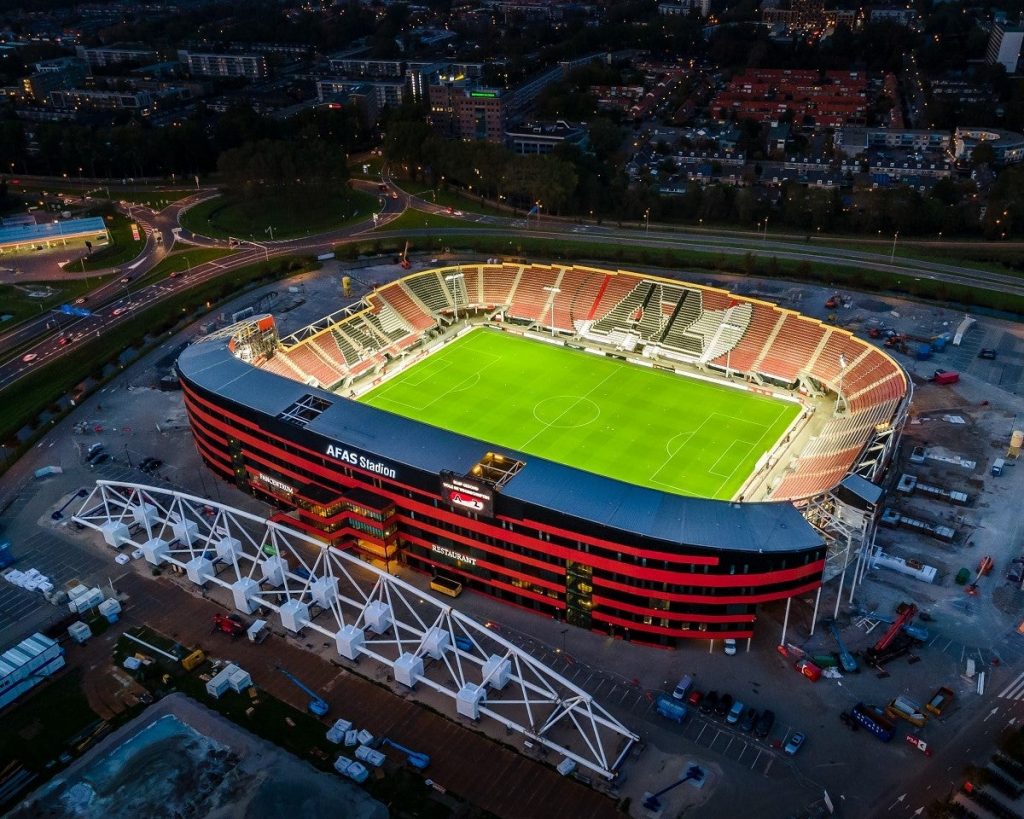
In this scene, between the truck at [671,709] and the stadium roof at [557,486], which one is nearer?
the truck at [671,709]

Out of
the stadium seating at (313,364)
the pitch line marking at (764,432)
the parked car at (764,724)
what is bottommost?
the parked car at (764,724)

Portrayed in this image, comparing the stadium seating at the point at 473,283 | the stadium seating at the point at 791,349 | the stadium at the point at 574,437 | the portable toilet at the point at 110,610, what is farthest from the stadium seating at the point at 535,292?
the portable toilet at the point at 110,610

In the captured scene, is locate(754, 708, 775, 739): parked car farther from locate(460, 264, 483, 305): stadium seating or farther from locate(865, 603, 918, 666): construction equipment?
locate(460, 264, 483, 305): stadium seating

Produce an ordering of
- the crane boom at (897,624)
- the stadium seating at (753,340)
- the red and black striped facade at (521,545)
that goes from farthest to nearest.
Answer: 1. the stadium seating at (753,340)
2. the crane boom at (897,624)
3. the red and black striped facade at (521,545)

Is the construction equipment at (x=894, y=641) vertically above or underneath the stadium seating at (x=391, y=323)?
underneath

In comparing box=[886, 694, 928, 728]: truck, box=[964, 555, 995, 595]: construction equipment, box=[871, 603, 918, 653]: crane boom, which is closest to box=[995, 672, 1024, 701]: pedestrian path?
box=[886, 694, 928, 728]: truck

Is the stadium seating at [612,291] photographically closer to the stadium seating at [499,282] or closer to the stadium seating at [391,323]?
the stadium seating at [499,282]

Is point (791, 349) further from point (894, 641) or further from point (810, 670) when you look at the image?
point (810, 670)
